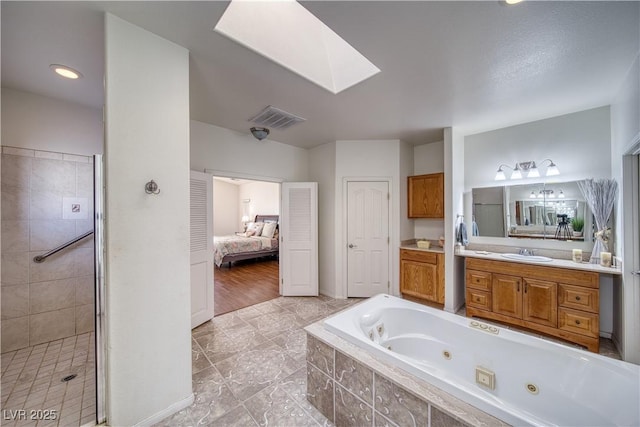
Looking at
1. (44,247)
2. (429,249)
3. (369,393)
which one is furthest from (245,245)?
(369,393)

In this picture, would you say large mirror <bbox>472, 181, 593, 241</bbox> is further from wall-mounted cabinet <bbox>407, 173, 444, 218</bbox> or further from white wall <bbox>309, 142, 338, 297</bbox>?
white wall <bbox>309, 142, 338, 297</bbox>

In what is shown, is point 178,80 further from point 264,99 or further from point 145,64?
point 264,99

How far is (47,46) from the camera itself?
5.32ft

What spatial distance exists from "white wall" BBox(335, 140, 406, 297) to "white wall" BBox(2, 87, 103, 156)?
3067mm

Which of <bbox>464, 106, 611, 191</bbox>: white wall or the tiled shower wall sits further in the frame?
<bbox>464, 106, 611, 191</bbox>: white wall

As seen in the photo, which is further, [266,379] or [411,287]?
[411,287]

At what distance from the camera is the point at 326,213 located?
3980mm

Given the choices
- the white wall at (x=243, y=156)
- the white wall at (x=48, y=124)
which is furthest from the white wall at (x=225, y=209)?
the white wall at (x=48, y=124)

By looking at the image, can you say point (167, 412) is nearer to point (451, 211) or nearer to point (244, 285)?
point (244, 285)

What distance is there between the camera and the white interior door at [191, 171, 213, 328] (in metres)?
2.81

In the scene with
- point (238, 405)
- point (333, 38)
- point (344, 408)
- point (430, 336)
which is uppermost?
point (333, 38)

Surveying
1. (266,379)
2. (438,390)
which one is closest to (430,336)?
(438,390)

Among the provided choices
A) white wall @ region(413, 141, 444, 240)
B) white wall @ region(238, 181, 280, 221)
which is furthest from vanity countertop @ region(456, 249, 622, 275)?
white wall @ region(238, 181, 280, 221)

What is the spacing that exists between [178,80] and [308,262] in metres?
2.96
